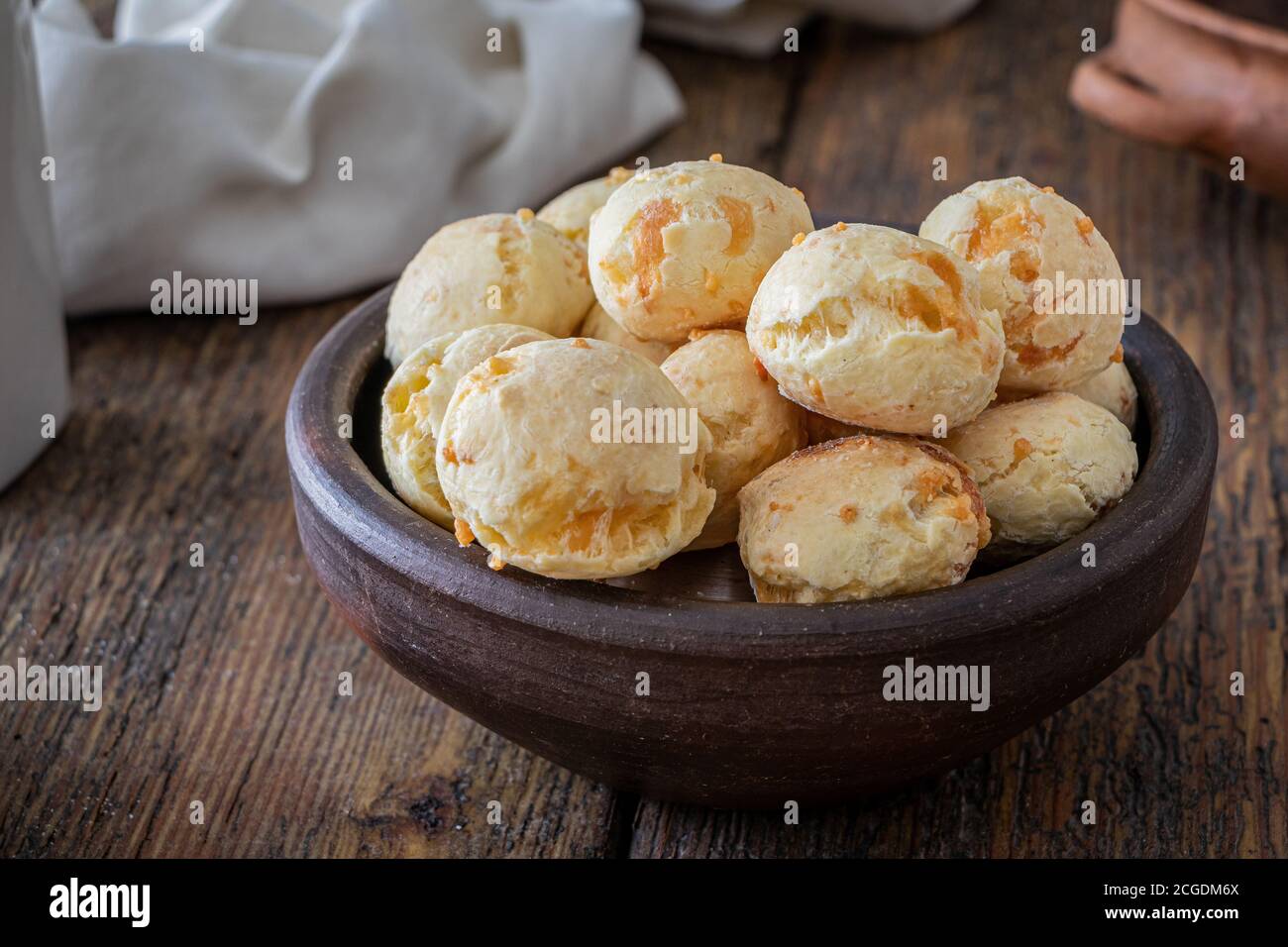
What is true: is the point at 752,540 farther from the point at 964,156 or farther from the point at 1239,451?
the point at 964,156

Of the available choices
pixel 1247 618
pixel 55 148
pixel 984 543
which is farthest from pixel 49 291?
pixel 1247 618

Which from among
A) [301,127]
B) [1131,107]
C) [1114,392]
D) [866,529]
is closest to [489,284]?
[866,529]

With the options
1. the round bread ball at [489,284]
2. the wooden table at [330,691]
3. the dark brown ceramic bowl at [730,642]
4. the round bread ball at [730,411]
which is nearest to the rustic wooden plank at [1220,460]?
the wooden table at [330,691]

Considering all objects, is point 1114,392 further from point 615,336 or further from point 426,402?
point 426,402

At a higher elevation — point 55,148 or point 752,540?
point 752,540

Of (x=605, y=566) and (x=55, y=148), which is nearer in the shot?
(x=605, y=566)

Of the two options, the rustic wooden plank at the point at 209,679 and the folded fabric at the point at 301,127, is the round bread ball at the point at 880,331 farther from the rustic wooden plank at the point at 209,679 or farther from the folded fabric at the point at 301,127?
the folded fabric at the point at 301,127
